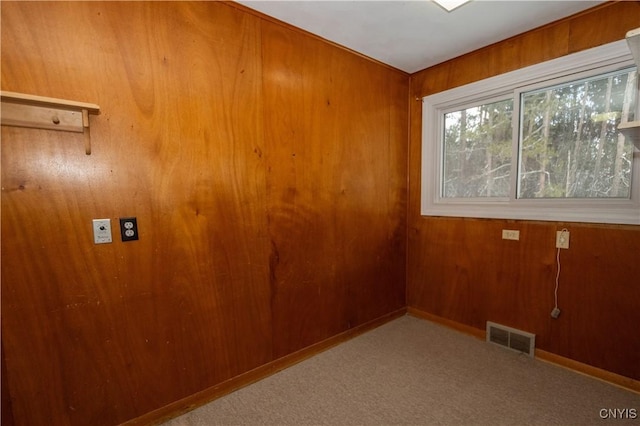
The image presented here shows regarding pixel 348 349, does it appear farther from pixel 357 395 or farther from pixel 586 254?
pixel 586 254

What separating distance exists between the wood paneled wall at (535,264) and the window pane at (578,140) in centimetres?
25

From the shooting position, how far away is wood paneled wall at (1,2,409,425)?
1.27 meters

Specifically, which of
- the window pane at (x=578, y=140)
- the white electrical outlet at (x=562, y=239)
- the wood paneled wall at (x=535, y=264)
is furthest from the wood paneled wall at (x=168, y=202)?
the white electrical outlet at (x=562, y=239)

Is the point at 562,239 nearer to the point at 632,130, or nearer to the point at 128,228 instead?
the point at 632,130

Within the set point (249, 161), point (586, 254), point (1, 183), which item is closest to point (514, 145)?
point (586, 254)

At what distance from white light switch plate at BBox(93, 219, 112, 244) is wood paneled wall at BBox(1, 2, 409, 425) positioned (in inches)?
1.1

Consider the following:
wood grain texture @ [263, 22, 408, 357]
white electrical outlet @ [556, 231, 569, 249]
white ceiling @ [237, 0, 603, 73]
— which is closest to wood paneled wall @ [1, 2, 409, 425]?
wood grain texture @ [263, 22, 408, 357]

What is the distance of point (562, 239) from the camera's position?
2.03 m

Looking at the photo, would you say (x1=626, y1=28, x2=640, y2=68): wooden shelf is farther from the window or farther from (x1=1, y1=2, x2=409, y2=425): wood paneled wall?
(x1=1, y1=2, x2=409, y2=425): wood paneled wall

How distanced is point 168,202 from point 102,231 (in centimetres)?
33

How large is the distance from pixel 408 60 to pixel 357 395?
2.69 meters

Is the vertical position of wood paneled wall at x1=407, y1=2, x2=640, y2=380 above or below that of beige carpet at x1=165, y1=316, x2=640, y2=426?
above

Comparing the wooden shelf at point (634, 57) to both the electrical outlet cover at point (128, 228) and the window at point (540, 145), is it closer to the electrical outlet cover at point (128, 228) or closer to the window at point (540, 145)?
the window at point (540, 145)

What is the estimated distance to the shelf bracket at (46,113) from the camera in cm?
116
